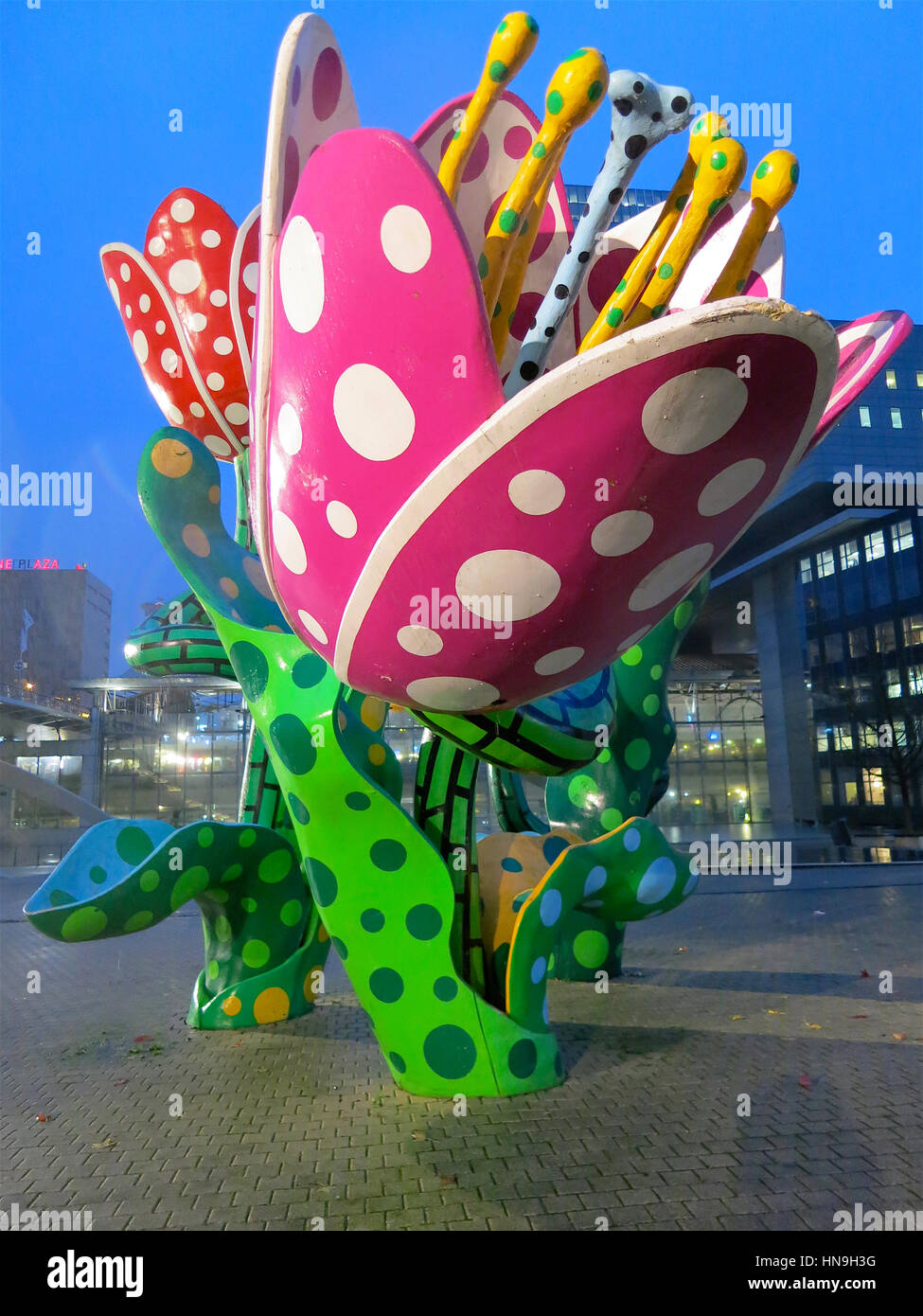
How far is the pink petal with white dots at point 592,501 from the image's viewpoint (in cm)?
183

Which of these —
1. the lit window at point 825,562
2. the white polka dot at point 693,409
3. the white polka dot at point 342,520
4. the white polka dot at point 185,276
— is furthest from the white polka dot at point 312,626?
the lit window at point 825,562

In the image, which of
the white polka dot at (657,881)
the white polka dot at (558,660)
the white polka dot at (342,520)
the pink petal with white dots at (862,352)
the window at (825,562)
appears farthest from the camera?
the window at (825,562)

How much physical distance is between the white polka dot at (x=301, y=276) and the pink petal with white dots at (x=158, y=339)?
4696 mm

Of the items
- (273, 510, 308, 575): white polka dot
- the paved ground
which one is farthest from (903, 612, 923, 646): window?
(273, 510, 308, 575): white polka dot

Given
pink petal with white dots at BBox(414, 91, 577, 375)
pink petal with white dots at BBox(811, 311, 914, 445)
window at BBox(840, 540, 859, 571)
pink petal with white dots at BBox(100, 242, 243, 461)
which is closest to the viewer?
pink petal with white dots at BBox(811, 311, 914, 445)

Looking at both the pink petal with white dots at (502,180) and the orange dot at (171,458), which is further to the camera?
the orange dot at (171,458)

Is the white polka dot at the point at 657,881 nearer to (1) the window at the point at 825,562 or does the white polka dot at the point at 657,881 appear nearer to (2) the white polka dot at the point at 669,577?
(2) the white polka dot at the point at 669,577

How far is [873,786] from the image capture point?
25.7 meters

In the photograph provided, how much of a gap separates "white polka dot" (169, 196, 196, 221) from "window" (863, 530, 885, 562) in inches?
947

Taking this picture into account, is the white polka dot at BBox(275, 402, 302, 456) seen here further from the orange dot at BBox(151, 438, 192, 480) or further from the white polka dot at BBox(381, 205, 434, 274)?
the orange dot at BBox(151, 438, 192, 480)

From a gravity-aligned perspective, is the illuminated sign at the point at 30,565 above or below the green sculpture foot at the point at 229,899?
above

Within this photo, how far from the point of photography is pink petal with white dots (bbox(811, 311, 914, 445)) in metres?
2.99

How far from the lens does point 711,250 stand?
300cm

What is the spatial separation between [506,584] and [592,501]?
0.96 ft
